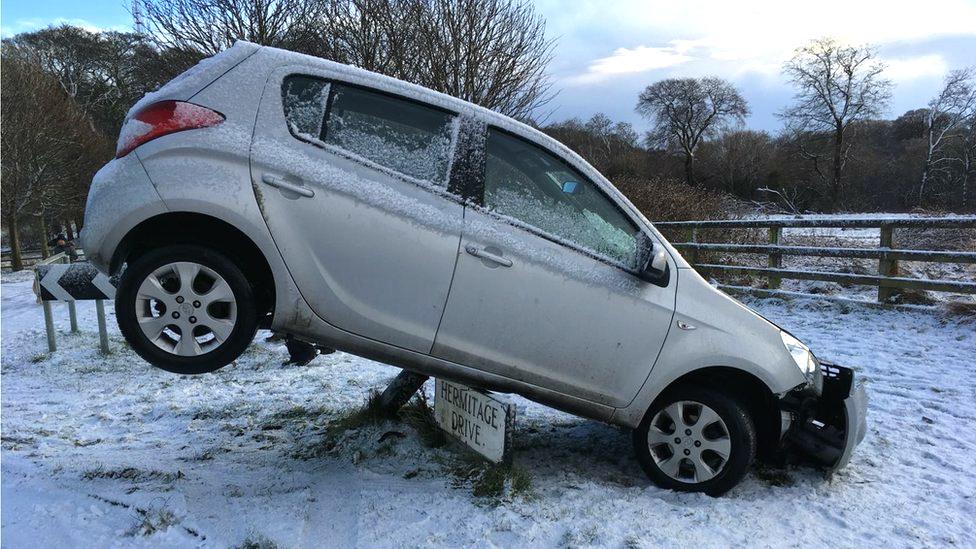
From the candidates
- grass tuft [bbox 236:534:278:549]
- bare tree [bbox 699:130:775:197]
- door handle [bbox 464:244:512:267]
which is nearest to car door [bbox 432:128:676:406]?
door handle [bbox 464:244:512:267]

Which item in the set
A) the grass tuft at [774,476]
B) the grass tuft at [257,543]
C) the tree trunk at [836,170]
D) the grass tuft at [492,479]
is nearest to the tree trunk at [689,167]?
the tree trunk at [836,170]

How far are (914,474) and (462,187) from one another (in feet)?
10.4

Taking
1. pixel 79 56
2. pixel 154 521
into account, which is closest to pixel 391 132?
pixel 154 521

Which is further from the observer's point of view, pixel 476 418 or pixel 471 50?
pixel 471 50

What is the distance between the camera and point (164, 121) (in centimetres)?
269

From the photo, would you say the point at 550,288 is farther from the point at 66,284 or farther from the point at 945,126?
the point at 945,126

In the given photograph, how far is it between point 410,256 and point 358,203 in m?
0.34

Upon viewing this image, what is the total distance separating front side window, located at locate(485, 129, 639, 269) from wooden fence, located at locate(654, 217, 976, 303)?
611 centimetres

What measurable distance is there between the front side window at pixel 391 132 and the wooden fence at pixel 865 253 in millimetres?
6957

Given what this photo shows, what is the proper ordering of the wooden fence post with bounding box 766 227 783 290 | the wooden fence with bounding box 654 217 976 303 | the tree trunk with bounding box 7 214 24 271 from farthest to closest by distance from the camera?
1. the tree trunk with bounding box 7 214 24 271
2. the wooden fence post with bounding box 766 227 783 290
3. the wooden fence with bounding box 654 217 976 303

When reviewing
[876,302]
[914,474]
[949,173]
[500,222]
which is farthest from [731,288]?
[949,173]

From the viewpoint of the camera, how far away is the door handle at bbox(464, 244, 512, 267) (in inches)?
111

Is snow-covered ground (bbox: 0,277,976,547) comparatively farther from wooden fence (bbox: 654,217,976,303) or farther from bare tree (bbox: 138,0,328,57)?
bare tree (bbox: 138,0,328,57)

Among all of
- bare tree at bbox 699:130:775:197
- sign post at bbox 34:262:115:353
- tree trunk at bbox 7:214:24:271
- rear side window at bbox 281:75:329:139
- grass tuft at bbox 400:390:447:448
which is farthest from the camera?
bare tree at bbox 699:130:775:197
